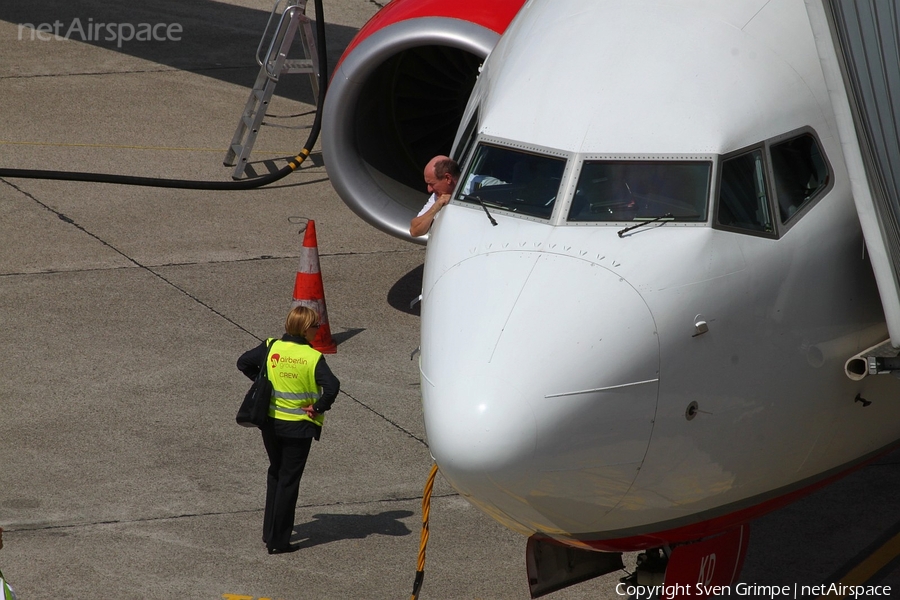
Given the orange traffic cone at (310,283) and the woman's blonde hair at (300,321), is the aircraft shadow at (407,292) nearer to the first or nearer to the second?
the orange traffic cone at (310,283)

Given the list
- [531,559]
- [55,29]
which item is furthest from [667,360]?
[55,29]

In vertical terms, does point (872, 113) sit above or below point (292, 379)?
above

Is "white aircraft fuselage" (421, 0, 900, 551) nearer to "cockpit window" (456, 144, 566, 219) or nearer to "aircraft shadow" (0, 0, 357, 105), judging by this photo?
"cockpit window" (456, 144, 566, 219)

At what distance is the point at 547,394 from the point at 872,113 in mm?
2326

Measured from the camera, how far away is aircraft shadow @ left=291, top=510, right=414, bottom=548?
8.62 metres

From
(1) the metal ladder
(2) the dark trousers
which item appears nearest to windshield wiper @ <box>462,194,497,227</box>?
(2) the dark trousers

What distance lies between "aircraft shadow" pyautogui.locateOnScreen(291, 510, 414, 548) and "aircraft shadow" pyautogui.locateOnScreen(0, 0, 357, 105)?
11224 mm

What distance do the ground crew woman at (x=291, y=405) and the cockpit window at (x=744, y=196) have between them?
3.24 m

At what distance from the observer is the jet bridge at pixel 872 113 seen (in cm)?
588

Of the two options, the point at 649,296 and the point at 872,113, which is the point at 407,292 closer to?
the point at 872,113

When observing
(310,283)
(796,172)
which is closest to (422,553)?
(796,172)

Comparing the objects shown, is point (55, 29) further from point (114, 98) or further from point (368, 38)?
point (368, 38)

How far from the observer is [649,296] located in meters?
5.60

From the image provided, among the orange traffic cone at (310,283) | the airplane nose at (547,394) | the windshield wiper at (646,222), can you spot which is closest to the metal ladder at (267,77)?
the orange traffic cone at (310,283)
